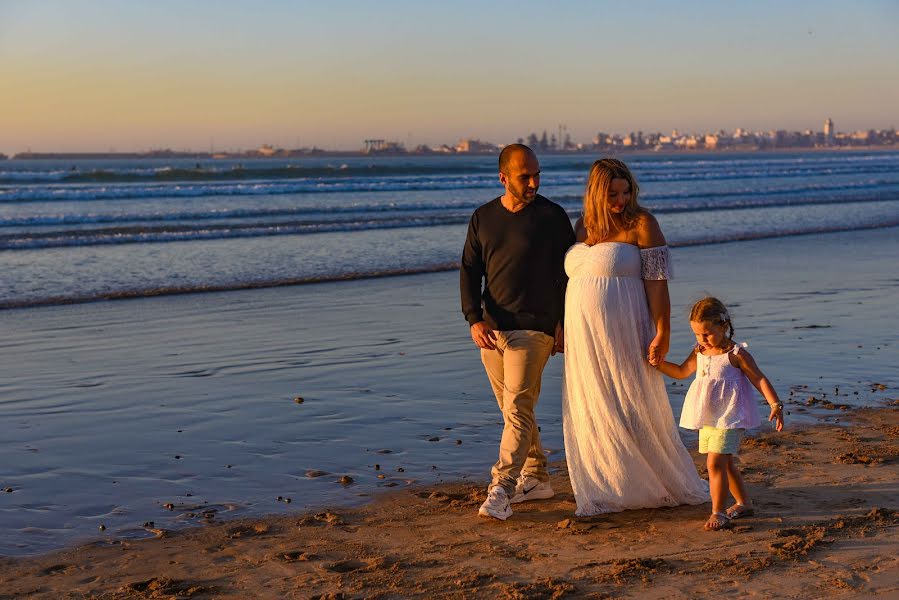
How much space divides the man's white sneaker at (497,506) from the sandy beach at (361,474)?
0.05 m

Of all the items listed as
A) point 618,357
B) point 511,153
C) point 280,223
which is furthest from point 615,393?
point 280,223

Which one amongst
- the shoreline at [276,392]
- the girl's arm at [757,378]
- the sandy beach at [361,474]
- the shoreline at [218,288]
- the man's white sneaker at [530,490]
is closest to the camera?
the sandy beach at [361,474]

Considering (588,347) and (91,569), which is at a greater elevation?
(588,347)

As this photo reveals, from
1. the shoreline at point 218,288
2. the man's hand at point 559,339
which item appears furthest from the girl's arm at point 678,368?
the shoreline at point 218,288

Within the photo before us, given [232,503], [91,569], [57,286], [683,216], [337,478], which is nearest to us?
[91,569]

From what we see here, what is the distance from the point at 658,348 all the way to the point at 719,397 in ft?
1.22

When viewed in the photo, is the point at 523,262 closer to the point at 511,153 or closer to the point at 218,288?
the point at 511,153

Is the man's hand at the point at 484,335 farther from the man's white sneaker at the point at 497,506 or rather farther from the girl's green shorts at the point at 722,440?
the girl's green shorts at the point at 722,440

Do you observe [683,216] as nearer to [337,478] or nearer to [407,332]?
[407,332]

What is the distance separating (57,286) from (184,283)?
5.33 feet

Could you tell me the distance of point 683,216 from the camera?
27156mm

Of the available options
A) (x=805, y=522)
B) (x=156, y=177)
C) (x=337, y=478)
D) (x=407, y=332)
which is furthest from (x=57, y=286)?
(x=156, y=177)

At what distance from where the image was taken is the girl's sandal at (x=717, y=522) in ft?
16.4

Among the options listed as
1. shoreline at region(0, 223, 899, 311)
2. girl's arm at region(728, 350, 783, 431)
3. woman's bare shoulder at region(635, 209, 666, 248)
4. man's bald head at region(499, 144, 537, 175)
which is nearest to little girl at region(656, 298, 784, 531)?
girl's arm at region(728, 350, 783, 431)
